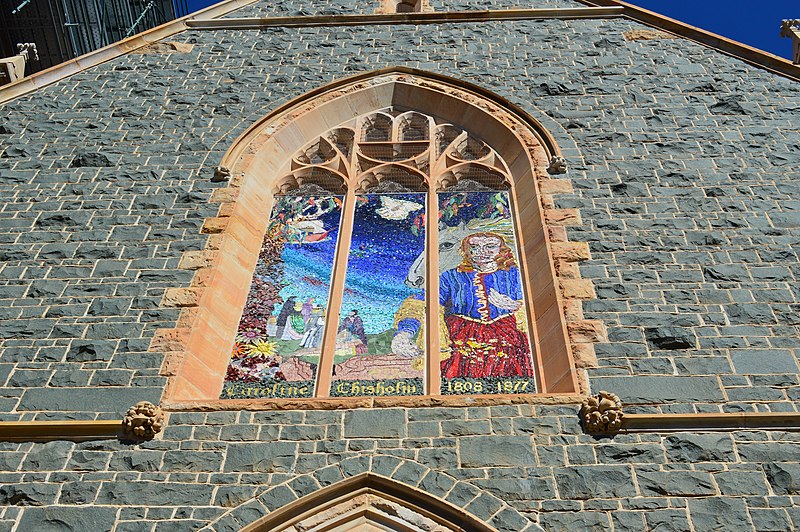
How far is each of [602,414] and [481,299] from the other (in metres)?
2.01

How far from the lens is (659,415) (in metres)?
6.48

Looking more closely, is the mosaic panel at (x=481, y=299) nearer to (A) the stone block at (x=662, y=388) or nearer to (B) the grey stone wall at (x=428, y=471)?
(A) the stone block at (x=662, y=388)

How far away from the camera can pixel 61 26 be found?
59.5ft

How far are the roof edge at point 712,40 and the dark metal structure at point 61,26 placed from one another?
9645 mm

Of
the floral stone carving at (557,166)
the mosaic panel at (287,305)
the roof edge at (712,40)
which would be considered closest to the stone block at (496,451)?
the mosaic panel at (287,305)

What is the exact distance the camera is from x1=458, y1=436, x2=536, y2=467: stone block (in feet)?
20.5

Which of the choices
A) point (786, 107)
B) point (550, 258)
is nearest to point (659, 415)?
point (550, 258)

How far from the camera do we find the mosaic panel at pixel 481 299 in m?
7.45

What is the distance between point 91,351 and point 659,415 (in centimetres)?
400

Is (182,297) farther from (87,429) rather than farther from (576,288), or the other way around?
(576,288)

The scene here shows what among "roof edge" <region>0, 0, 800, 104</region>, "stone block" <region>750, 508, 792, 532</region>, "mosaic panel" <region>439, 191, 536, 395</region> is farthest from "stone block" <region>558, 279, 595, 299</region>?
"roof edge" <region>0, 0, 800, 104</region>

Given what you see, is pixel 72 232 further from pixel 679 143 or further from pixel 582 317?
pixel 679 143

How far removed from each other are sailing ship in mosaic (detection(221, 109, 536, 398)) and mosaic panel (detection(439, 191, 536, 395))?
0.04ft

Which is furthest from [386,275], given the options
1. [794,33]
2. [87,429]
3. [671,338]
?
[794,33]
